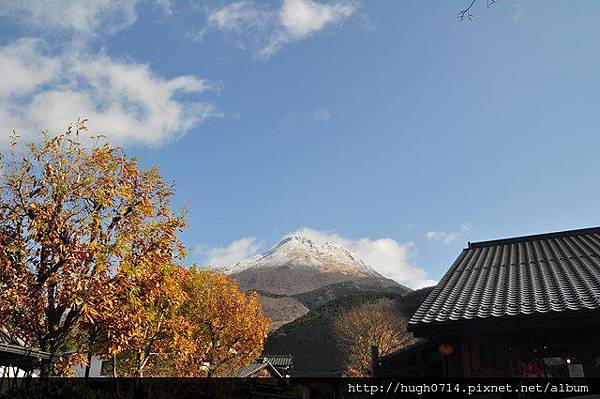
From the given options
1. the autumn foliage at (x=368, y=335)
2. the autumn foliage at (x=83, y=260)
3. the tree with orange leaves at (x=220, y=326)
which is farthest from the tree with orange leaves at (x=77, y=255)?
the autumn foliage at (x=368, y=335)

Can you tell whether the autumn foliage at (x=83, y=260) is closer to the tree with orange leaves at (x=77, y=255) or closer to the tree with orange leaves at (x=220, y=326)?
the tree with orange leaves at (x=77, y=255)

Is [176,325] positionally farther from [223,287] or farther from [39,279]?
[223,287]

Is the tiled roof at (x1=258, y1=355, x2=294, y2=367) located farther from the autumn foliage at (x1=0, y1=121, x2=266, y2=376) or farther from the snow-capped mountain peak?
the snow-capped mountain peak

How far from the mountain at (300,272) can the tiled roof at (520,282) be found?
111 meters

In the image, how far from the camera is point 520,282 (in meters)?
7.80

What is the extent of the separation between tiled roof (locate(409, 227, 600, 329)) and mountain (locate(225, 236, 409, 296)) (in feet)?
364

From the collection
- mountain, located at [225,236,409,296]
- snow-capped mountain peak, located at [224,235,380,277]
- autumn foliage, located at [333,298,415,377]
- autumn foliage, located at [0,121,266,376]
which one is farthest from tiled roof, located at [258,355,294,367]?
snow-capped mountain peak, located at [224,235,380,277]

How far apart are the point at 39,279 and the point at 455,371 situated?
9.58 meters

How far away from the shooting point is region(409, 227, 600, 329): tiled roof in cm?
628

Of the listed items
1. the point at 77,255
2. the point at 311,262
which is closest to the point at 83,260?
the point at 77,255

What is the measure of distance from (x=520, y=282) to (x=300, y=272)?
150 m

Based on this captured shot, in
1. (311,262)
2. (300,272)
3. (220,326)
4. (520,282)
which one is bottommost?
(520,282)

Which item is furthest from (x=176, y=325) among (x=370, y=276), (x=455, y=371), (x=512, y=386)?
(x=370, y=276)

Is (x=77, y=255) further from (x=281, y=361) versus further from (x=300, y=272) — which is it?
(x=300, y=272)
